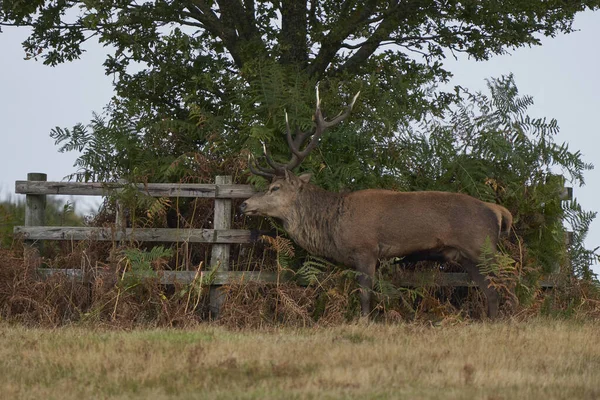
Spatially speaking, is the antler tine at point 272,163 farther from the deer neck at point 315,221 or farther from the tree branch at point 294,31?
the tree branch at point 294,31

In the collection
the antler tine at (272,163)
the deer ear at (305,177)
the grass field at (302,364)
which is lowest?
the grass field at (302,364)

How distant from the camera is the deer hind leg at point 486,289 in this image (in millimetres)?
10172

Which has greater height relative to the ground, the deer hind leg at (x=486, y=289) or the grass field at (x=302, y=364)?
the deer hind leg at (x=486, y=289)

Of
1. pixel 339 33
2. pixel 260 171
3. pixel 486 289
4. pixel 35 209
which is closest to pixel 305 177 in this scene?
pixel 260 171

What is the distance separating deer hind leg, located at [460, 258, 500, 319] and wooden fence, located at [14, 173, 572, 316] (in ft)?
1.51

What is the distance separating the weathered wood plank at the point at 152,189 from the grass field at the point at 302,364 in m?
2.09

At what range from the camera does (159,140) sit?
1210cm

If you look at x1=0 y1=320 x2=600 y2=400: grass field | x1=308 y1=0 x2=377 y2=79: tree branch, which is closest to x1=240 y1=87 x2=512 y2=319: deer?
x1=0 y1=320 x2=600 y2=400: grass field

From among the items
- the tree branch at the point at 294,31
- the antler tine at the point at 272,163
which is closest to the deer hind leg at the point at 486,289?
the antler tine at the point at 272,163

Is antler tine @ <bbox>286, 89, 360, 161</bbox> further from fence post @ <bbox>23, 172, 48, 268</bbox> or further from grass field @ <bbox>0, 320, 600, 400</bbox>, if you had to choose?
fence post @ <bbox>23, 172, 48, 268</bbox>

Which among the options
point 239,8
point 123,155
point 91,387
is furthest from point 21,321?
point 239,8

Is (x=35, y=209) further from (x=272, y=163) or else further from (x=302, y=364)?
(x=302, y=364)

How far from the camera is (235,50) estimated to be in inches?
577

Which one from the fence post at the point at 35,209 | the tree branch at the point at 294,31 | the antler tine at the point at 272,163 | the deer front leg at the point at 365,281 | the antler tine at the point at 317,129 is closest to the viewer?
the deer front leg at the point at 365,281
